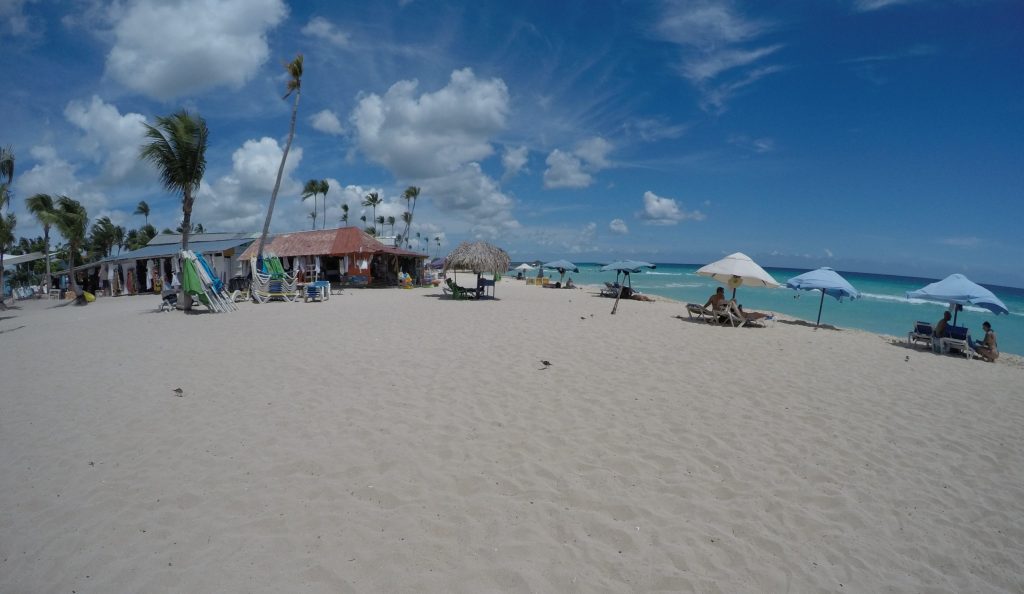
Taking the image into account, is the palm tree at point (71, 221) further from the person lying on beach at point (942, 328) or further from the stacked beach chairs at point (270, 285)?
the person lying on beach at point (942, 328)

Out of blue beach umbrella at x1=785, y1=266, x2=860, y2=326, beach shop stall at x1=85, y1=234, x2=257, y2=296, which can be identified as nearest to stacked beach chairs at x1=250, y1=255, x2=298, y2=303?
beach shop stall at x1=85, y1=234, x2=257, y2=296

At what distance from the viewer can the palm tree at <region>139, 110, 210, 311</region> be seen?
614 inches

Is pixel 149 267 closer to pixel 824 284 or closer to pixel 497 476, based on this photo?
pixel 497 476

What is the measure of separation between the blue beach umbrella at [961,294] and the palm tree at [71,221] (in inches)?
1345

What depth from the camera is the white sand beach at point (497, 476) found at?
249 cm

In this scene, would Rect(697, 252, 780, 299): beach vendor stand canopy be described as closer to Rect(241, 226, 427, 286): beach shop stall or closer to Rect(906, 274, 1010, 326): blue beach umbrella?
Rect(906, 274, 1010, 326): blue beach umbrella

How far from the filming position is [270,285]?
15.8 m

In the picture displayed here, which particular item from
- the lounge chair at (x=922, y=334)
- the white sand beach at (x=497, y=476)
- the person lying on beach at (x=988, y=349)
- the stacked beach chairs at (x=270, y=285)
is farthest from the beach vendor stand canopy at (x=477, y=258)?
the person lying on beach at (x=988, y=349)

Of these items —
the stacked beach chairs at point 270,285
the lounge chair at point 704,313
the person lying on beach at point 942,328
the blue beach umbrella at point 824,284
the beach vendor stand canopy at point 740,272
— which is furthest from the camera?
the stacked beach chairs at point 270,285

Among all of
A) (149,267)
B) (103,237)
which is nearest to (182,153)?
(149,267)

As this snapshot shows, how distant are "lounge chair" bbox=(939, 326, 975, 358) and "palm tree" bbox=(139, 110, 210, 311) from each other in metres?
22.3

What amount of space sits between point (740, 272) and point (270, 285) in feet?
51.3

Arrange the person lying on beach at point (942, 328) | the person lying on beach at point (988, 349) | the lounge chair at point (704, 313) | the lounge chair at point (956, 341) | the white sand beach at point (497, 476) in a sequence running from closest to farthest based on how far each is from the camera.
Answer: the white sand beach at point (497, 476)
the person lying on beach at point (988, 349)
the lounge chair at point (956, 341)
the person lying on beach at point (942, 328)
the lounge chair at point (704, 313)

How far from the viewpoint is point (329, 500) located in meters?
3.04
